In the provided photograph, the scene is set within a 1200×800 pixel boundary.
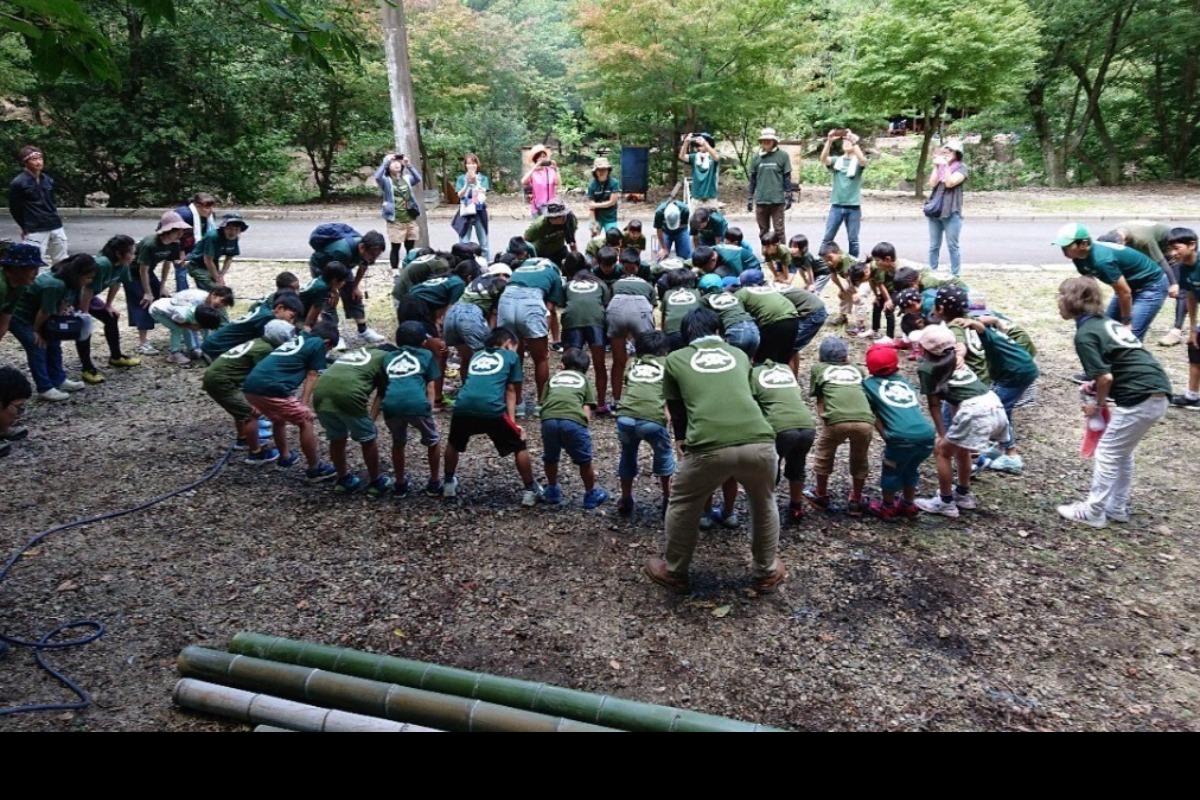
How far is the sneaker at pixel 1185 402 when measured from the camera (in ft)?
24.3

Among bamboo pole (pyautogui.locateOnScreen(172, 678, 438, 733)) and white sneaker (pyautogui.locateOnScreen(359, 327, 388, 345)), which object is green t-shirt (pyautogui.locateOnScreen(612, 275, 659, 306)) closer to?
white sneaker (pyautogui.locateOnScreen(359, 327, 388, 345))

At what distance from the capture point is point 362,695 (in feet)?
12.5

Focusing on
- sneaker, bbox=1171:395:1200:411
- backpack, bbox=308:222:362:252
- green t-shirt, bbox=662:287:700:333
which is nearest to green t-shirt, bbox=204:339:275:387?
backpack, bbox=308:222:362:252

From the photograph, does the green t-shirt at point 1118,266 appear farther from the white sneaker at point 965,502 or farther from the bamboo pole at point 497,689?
the bamboo pole at point 497,689

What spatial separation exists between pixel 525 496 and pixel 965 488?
324 centimetres

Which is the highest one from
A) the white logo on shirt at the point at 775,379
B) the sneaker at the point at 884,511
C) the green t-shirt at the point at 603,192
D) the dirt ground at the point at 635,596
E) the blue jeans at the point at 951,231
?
the green t-shirt at the point at 603,192

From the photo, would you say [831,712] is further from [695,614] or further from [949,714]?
[695,614]

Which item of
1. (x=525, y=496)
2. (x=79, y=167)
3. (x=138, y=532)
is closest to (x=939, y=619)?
(x=525, y=496)

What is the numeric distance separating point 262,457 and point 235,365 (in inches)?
35.6

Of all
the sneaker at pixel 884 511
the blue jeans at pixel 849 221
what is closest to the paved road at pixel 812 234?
the blue jeans at pixel 849 221

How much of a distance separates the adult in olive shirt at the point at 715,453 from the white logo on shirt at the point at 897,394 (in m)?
1.27

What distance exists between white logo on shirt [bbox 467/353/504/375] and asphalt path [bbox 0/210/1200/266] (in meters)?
8.84

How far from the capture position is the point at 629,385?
18.3 ft

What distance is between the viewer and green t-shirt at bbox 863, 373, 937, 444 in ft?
17.5
